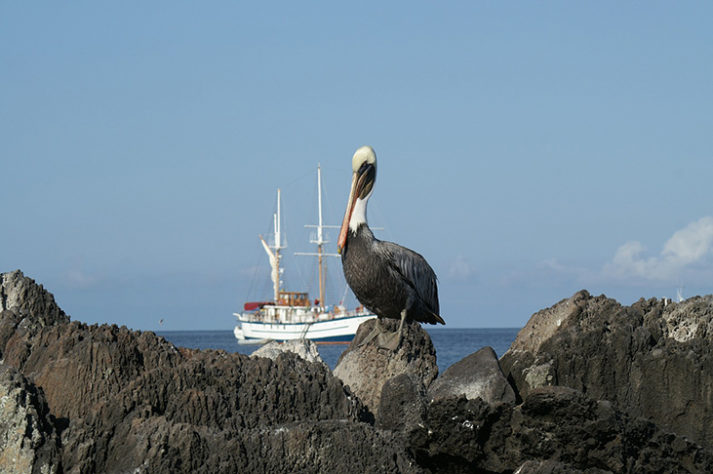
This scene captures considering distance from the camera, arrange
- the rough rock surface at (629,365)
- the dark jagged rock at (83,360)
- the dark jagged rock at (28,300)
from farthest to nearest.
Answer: the dark jagged rock at (28,300) < the rough rock surface at (629,365) < the dark jagged rock at (83,360)

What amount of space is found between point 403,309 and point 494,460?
362 cm

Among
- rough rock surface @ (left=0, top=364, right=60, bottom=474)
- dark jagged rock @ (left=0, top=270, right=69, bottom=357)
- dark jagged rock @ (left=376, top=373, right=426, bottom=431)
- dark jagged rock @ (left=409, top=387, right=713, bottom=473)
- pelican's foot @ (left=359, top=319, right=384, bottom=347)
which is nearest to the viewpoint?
rough rock surface @ (left=0, top=364, right=60, bottom=474)

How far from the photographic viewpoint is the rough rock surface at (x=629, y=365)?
321 inches

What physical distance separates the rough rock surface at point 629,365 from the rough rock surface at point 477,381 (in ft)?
1.83

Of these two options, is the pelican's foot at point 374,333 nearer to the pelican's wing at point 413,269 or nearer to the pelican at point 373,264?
the pelican at point 373,264

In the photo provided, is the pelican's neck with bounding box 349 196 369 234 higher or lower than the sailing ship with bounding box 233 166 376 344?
lower

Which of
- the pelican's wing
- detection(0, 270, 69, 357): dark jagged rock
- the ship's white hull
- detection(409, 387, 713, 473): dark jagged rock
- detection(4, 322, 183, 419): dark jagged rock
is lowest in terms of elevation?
detection(409, 387, 713, 473): dark jagged rock

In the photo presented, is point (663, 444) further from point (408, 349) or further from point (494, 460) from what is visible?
point (408, 349)

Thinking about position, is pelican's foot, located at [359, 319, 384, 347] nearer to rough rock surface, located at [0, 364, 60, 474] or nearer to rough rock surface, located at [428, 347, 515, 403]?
rough rock surface, located at [428, 347, 515, 403]

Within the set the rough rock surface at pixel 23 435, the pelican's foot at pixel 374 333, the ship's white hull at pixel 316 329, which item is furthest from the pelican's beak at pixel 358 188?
the ship's white hull at pixel 316 329

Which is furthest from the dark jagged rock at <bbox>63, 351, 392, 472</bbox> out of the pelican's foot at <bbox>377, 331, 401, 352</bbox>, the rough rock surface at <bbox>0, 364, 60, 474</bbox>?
the pelican's foot at <bbox>377, 331, 401, 352</bbox>

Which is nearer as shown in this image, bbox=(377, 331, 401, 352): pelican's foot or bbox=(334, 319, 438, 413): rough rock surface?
bbox=(334, 319, 438, 413): rough rock surface

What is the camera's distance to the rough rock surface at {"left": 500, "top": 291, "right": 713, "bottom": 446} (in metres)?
8.16

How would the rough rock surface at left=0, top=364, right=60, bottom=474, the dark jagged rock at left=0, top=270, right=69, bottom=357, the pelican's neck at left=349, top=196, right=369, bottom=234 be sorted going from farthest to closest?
the pelican's neck at left=349, top=196, right=369, bottom=234
the dark jagged rock at left=0, top=270, right=69, bottom=357
the rough rock surface at left=0, top=364, right=60, bottom=474
